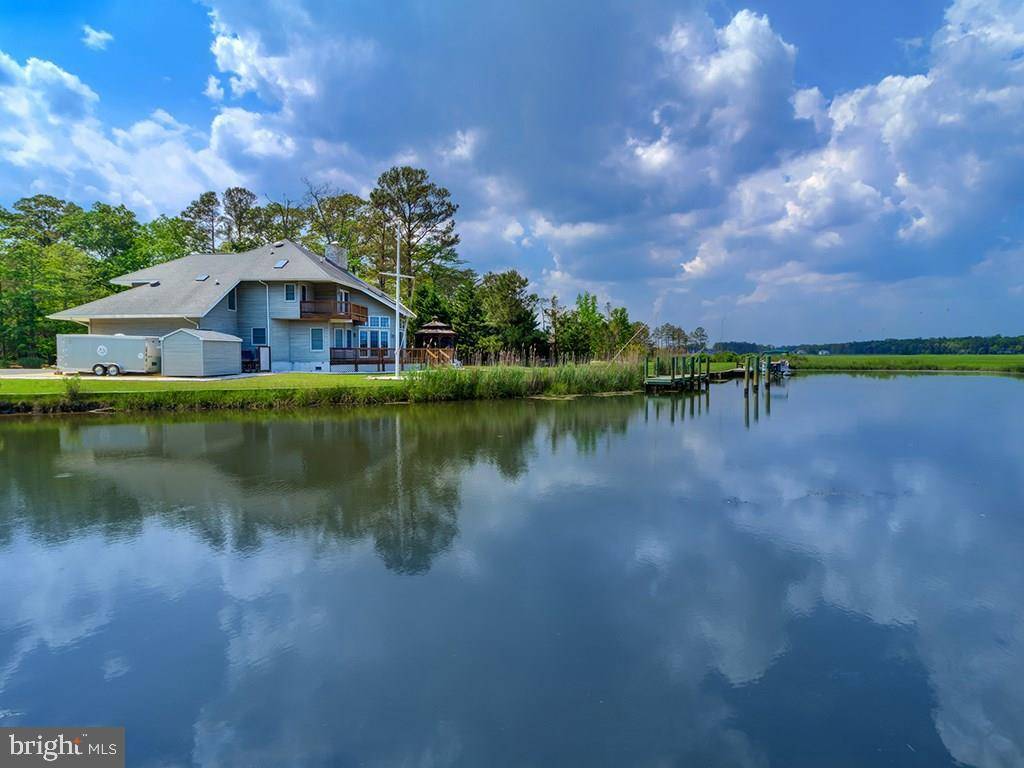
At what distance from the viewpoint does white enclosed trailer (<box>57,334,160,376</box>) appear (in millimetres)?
24172

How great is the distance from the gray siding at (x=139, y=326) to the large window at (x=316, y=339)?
5535mm

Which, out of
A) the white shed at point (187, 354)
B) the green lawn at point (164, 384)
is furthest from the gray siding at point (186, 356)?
the green lawn at point (164, 384)

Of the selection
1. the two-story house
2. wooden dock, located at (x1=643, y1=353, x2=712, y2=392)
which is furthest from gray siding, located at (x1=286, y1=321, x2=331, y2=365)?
wooden dock, located at (x1=643, y1=353, x2=712, y2=392)

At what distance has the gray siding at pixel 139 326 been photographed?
1046 inches

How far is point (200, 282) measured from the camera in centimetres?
2883

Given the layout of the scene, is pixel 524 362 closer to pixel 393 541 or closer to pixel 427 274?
pixel 427 274

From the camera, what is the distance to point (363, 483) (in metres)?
10.1

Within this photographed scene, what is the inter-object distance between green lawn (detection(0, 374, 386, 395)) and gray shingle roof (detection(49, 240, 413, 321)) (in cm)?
488

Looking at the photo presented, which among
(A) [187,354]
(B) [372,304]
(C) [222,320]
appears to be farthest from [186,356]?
(B) [372,304]

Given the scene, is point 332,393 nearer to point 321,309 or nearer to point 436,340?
point 321,309

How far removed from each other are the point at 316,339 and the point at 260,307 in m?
3.27

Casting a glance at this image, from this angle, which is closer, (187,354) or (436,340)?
(187,354)

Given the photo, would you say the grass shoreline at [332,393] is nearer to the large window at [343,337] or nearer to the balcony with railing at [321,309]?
the balcony with railing at [321,309]

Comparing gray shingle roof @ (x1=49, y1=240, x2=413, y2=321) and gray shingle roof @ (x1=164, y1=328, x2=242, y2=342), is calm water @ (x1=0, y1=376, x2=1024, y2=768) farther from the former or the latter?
gray shingle roof @ (x1=49, y1=240, x2=413, y2=321)
